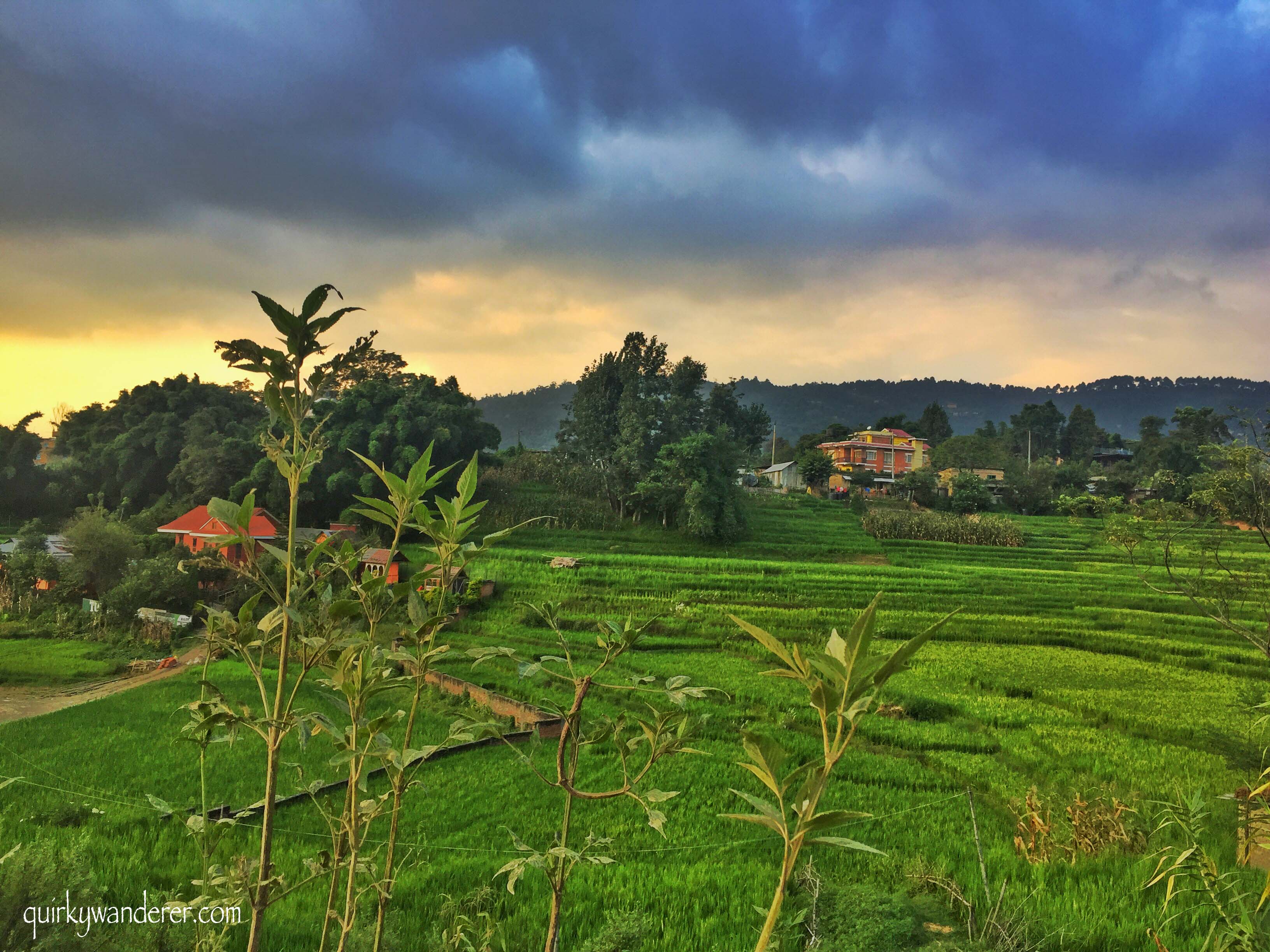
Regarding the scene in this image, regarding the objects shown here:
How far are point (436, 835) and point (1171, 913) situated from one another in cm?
245

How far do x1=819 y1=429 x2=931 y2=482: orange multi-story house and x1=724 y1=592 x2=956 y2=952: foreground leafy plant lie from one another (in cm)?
2207

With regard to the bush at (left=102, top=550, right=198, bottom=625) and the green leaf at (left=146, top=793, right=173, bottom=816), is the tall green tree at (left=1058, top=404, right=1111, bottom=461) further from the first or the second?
the green leaf at (left=146, top=793, right=173, bottom=816)

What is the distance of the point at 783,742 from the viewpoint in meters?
3.73

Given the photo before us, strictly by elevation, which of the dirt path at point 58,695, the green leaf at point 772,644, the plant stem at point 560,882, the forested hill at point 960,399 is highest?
the forested hill at point 960,399

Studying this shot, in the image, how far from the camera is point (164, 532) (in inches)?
276

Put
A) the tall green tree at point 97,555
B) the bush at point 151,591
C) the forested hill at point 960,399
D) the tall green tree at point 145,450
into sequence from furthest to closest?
the forested hill at point 960,399 → the tall green tree at point 145,450 → the tall green tree at point 97,555 → the bush at point 151,591

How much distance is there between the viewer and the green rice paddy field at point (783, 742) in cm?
176

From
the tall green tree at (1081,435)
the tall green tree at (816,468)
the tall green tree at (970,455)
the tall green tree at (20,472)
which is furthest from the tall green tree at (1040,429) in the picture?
the tall green tree at (20,472)

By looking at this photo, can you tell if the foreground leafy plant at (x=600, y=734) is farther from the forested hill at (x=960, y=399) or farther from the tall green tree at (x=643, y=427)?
the forested hill at (x=960, y=399)

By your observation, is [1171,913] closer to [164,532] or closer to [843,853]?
[843,853]

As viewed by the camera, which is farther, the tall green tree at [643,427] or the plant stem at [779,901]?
the tall green tree at [643,427]

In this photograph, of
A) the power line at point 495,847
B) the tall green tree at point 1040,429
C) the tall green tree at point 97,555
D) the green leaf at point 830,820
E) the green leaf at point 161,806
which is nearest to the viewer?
the green leaf at point 830,820

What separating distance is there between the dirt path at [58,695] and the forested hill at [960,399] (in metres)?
38.7

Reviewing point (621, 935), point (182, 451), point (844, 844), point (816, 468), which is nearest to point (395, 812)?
point (844, 844)
